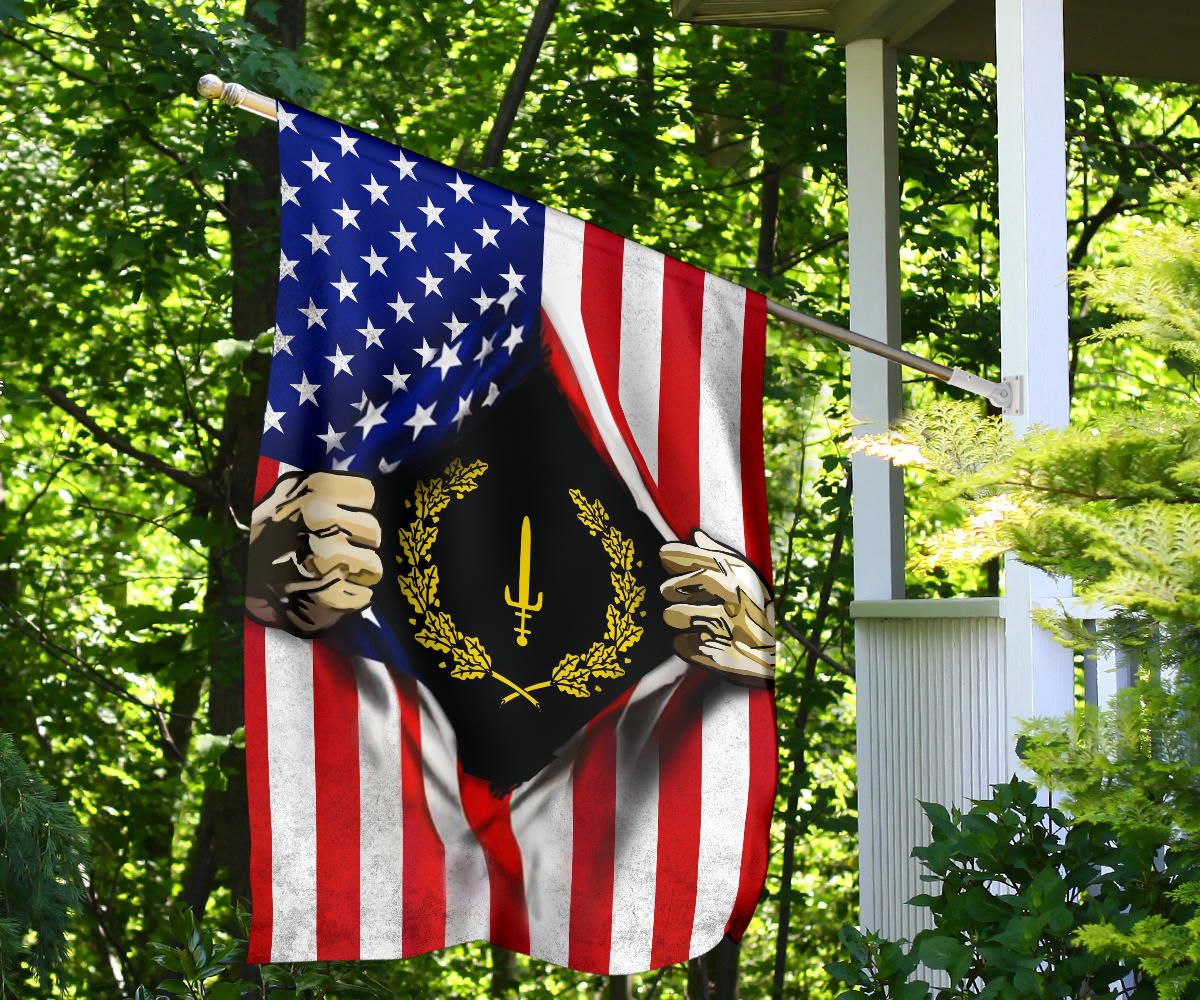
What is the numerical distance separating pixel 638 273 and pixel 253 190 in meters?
5.75

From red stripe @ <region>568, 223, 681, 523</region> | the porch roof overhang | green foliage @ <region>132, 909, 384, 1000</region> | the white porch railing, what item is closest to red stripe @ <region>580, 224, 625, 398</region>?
red stripe @ <region>568, 223, 681, 523</region>

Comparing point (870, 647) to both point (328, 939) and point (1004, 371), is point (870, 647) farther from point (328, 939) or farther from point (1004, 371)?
point (328, 939)

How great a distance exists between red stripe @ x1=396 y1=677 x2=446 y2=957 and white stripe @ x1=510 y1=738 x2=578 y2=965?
0.22m

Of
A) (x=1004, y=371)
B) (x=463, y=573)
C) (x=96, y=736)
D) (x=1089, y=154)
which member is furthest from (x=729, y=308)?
(x=96, y=736)

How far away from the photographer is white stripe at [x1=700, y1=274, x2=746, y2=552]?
381 cm

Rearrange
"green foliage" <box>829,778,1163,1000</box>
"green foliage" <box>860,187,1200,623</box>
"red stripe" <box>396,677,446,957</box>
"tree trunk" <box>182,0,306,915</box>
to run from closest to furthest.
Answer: "green foliage" <box>860,187,1200,623</box> → "green foliage" <box>829,778,1163,1000</box> → "red stripe" <box>396,677,446,957</box> → "tree trunk" <box>182,0,306,915</box>

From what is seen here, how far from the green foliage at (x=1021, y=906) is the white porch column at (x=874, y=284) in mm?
1563

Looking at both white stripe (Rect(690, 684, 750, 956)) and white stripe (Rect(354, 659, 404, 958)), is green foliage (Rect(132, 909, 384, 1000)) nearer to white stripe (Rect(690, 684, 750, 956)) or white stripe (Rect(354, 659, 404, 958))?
white stripe (Rect(354, 659, 404, 958))

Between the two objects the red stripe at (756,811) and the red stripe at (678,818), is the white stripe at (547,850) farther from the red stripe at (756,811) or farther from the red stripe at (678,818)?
the red stripe at (756,811)

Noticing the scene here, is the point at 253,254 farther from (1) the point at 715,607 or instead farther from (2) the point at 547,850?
(2) the point at 547,850

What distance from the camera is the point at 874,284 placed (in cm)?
498

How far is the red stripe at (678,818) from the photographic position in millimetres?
3695

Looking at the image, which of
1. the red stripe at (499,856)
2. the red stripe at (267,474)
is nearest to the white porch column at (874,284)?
the red stripe at (499,856)

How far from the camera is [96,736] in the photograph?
1059 centimetres
